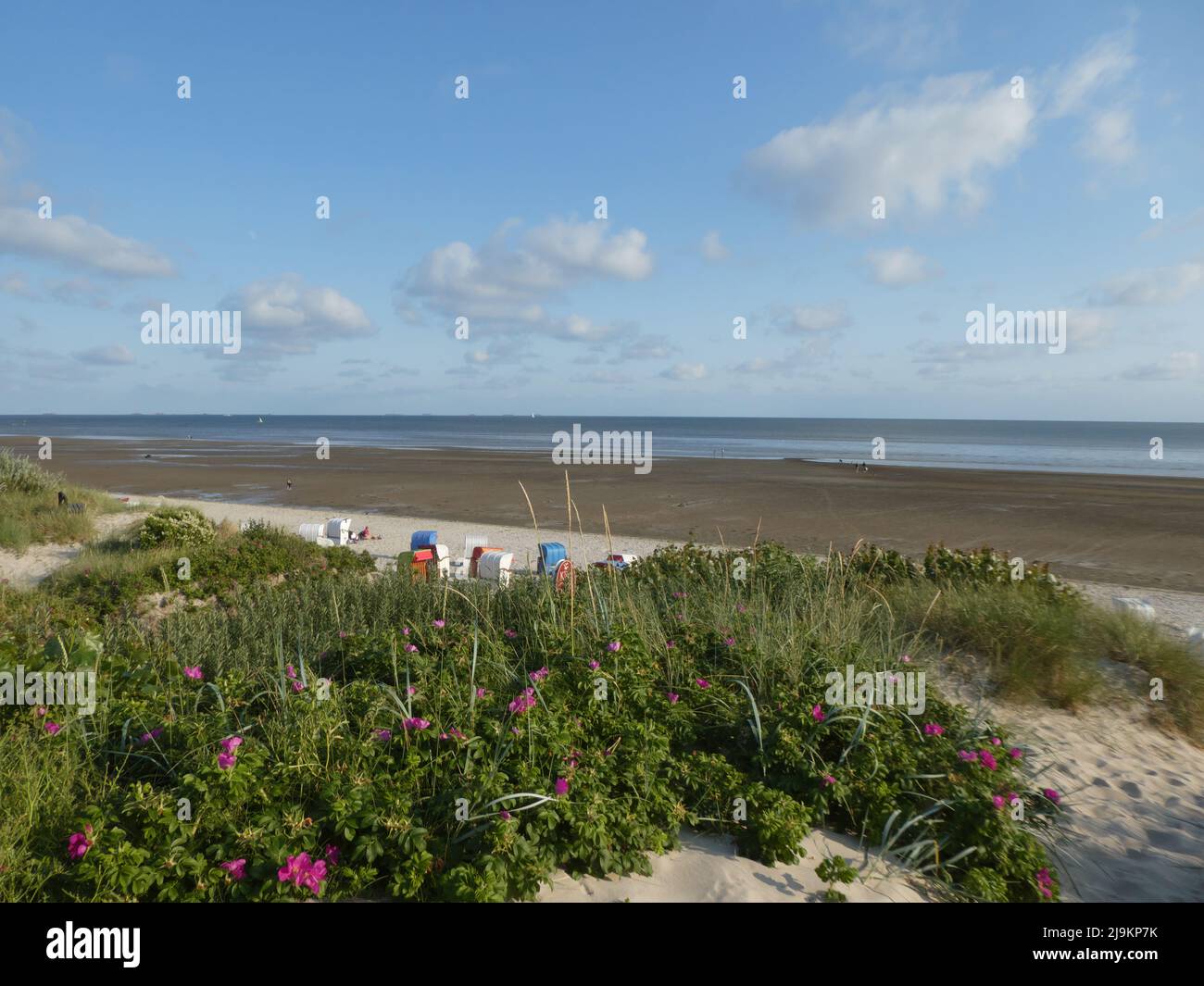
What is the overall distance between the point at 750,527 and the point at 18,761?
16.9 metres

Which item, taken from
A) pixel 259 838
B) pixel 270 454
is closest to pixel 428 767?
pixel 259 838

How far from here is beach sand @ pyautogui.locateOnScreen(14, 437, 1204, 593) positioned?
53.9ft

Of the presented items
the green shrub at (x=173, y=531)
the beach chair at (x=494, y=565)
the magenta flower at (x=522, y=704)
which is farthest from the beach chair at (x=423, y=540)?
the magenta flower at (x=522, y=704)

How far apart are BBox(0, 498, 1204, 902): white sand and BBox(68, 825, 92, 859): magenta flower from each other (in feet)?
6.15

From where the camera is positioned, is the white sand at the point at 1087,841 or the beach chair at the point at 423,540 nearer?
the white sand at the point at 1087,841

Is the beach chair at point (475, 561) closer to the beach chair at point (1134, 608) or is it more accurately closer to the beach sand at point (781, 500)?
the beach sand at point (781, 500)

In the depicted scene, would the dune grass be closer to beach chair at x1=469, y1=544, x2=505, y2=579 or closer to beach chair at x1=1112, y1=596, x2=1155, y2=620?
beach chair at x1=469, y1=544, x2=505, y2=579

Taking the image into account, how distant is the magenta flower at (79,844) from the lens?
2762 mm

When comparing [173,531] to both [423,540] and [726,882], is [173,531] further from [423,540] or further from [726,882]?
[726,882]

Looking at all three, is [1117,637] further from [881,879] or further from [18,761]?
[18,761]

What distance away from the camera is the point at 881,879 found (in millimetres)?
3225

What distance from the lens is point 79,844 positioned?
9.14 ft

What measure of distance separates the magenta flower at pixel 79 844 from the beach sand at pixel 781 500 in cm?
744
